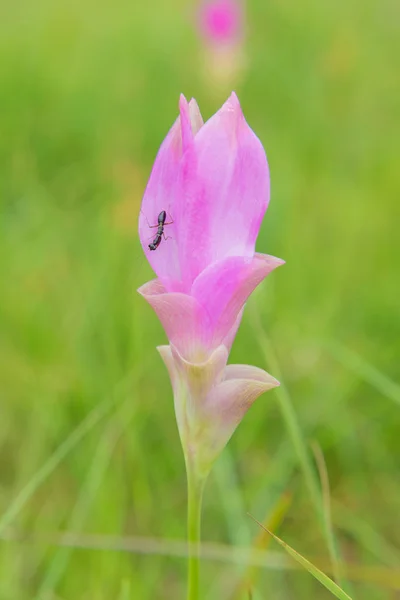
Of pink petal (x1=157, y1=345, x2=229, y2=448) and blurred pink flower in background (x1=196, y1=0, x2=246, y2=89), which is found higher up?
blurred pink flower in background (x1=196, y1=0, x2=246, y2=89)

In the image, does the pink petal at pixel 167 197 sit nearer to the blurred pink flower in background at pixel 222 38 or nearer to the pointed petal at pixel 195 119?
the pointed petal at pixel 195 119

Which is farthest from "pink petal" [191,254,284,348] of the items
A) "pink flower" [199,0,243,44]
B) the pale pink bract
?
"pink flower" [199,0,243,44]

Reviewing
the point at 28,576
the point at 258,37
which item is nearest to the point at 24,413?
the point at 28,576

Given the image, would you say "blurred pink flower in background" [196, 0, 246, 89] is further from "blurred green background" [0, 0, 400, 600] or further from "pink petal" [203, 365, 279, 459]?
"pink petal" [203, 365, 279, 459]

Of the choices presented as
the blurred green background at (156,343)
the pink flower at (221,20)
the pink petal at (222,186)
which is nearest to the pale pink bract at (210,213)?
the pink petal at (222,186)

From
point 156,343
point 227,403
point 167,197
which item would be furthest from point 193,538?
point 156,343
